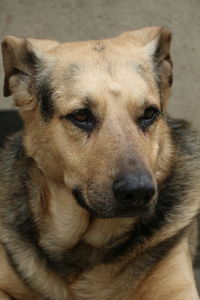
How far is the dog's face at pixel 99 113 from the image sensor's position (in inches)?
157

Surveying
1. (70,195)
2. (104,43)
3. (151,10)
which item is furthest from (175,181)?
(151,10)

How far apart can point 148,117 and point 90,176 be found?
22.6 inches

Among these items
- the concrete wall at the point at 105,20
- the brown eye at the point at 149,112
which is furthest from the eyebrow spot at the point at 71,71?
the concrete wall at the point at 105,20

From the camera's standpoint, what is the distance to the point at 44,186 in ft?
15.6

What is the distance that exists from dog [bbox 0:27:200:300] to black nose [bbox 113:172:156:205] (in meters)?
0.14

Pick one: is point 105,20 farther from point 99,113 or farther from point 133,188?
point 133,188

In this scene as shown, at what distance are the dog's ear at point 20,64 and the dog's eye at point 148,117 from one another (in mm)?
824

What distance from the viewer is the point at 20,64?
4.71 metres

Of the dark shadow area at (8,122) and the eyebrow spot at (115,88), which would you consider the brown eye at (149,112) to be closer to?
the eyebrow spot at (115,88)

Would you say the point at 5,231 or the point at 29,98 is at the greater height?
the point at 29,98

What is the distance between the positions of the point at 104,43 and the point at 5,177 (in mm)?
1253

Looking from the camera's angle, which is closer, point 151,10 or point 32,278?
point 32,278

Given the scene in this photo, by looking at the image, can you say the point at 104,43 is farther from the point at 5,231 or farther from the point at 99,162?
the point at 5,231

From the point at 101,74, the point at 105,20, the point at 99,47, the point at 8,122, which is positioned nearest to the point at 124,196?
the point at 101,74
